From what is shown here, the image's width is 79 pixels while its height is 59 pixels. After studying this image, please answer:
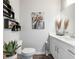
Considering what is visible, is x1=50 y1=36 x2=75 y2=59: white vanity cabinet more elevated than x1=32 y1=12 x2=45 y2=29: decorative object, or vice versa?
x1=32 y1=12 x2=45 y2=29: decorative object

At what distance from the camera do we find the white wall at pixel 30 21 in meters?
4.70

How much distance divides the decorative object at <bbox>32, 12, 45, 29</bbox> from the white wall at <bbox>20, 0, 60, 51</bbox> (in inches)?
4.9

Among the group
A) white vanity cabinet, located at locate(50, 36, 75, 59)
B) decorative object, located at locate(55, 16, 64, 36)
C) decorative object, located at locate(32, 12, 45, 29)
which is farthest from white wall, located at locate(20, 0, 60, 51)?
white vanity cabinet, located at locate(50, 36, 75, 59)

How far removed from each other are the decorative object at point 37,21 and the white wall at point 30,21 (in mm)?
126

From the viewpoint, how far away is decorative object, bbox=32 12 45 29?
4.68 metres

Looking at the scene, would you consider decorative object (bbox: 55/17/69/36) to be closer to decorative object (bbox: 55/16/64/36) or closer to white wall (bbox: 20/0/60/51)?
decorative object (bbox: 55/16/64/36)

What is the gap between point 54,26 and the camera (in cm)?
472

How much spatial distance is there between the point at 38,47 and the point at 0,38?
3958 millimetres

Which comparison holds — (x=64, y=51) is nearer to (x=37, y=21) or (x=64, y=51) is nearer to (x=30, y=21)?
(x=37, y=21)

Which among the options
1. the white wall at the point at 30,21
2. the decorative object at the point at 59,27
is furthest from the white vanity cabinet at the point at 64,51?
the white wall at the point at 30,21

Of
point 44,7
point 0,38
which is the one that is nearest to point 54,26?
point 44,7

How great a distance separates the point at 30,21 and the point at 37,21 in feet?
0.95

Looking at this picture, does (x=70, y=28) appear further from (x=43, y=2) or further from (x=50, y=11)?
(x=43, y=2)

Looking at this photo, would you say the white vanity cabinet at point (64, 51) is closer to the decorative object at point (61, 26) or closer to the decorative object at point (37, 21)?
the decorative object at point (61, 26)
